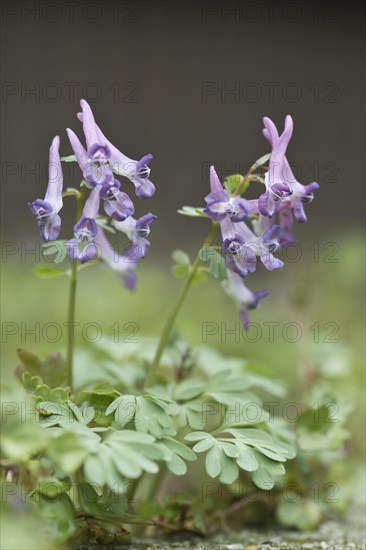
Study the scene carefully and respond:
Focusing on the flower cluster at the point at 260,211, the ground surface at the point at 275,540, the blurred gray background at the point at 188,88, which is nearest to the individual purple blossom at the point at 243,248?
the flower cluster at the point at 260,211

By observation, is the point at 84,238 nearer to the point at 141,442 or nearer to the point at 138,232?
the point at 138,232

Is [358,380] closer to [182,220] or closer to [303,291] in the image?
[303,291]

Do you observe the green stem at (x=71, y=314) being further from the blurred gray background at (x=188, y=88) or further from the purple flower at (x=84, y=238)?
the blurred gray background at (x=188, y=88)

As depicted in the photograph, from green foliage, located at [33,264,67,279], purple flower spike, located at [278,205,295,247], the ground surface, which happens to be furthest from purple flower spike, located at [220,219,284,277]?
the ground surface

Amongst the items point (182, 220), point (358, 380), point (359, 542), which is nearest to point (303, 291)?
point (358, 380)

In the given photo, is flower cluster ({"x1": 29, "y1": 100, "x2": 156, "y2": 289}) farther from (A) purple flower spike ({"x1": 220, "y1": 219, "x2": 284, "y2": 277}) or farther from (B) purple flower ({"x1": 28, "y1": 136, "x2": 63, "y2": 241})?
(A) purple flower spike ({"x1": 220, "y1": 219, "x2": 284, "y2": 277})

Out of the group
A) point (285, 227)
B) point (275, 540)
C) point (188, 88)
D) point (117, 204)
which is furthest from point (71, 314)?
point (188, 88)
